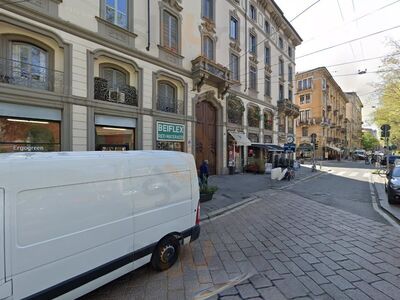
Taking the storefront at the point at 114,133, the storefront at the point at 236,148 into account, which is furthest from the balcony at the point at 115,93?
the storefront at the point at 236,148

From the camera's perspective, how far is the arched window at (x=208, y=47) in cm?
1796

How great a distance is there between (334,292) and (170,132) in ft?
39.4

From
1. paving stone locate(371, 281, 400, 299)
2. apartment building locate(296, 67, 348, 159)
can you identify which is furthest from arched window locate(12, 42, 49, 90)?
apartment building locate(296, 67, 348, 159)

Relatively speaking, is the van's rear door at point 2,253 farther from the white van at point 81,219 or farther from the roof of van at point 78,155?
the roof of van at point 78,155

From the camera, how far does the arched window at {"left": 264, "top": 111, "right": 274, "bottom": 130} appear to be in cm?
2583

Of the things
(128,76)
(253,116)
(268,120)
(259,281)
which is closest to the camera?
(259,281)

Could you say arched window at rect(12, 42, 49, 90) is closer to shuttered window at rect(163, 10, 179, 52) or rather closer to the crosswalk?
shuttered window at rect(163, 10, 179, 52)

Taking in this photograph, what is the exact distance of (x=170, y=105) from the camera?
15164 mm

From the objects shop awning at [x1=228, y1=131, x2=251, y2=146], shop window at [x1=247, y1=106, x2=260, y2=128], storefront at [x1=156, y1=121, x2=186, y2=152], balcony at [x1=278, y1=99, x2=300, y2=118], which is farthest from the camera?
balcony at [x1=278, y1=99, x2=300, y2=118]

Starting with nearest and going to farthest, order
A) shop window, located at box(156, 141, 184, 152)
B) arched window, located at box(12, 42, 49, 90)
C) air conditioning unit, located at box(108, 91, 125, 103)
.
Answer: arched window, located at box(12, 42, 49, 90) → air conditioning unit, located at box(108, 91, 125, 103) → shop window, located at box(156, 141, 184, 152)

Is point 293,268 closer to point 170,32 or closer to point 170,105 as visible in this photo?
point 170,105

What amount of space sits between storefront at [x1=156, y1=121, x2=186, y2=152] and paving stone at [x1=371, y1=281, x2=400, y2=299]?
453 inches

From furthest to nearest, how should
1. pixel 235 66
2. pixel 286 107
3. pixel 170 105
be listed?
pixel 286 107, pixel 235 66, pixel 170 105

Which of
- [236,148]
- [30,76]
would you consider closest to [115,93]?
[30,76]
